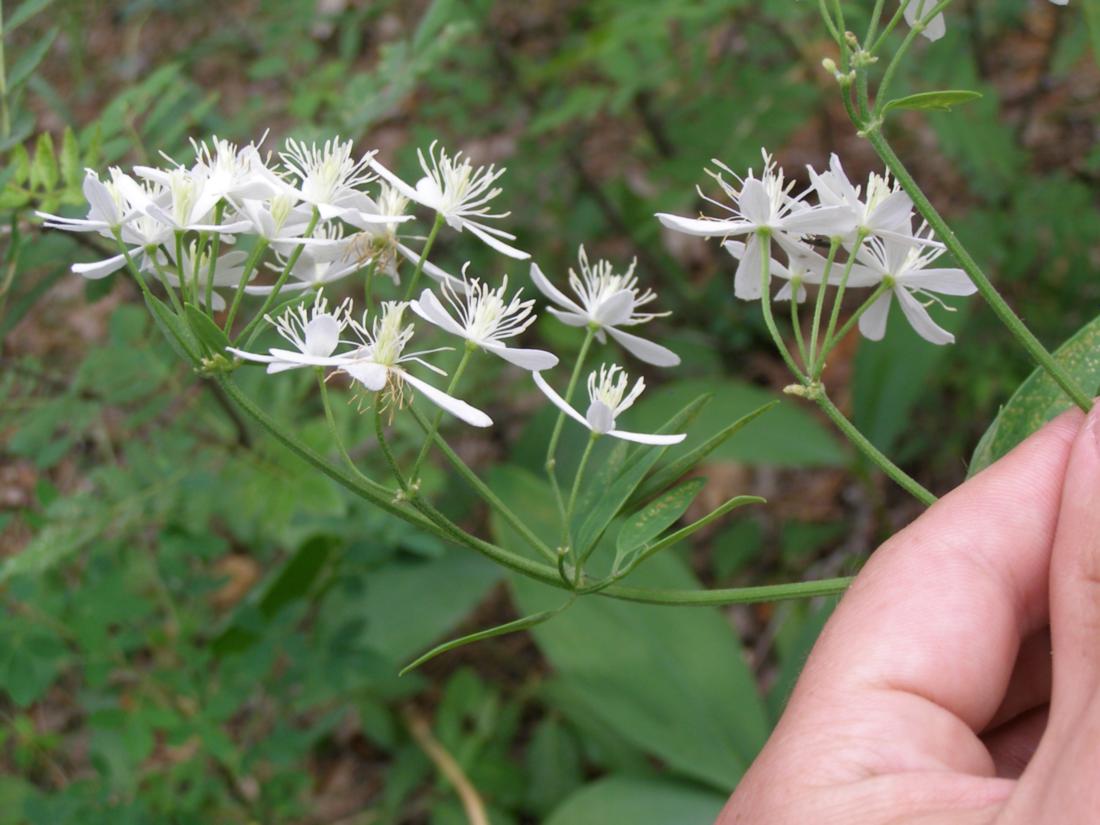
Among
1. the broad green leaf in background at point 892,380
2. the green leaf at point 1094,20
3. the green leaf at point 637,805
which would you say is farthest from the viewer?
the broad green leaf in background at point 892,380

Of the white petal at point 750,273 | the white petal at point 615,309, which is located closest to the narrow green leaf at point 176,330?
the white petal at point 615,309

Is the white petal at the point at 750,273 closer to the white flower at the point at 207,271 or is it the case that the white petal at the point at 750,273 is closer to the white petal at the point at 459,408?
the white petal at the point at 459,408

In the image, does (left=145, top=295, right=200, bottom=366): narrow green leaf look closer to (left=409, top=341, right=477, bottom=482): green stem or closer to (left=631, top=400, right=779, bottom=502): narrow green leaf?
(left=409, top=341, right=477, bottom=482): green stem

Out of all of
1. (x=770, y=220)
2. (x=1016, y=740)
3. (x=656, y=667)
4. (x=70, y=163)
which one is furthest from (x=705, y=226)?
(x=656, y=667)

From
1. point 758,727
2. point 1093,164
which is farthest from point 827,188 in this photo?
Result: point 1093,164

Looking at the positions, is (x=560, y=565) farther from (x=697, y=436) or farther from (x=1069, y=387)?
(x=697, y=436)
